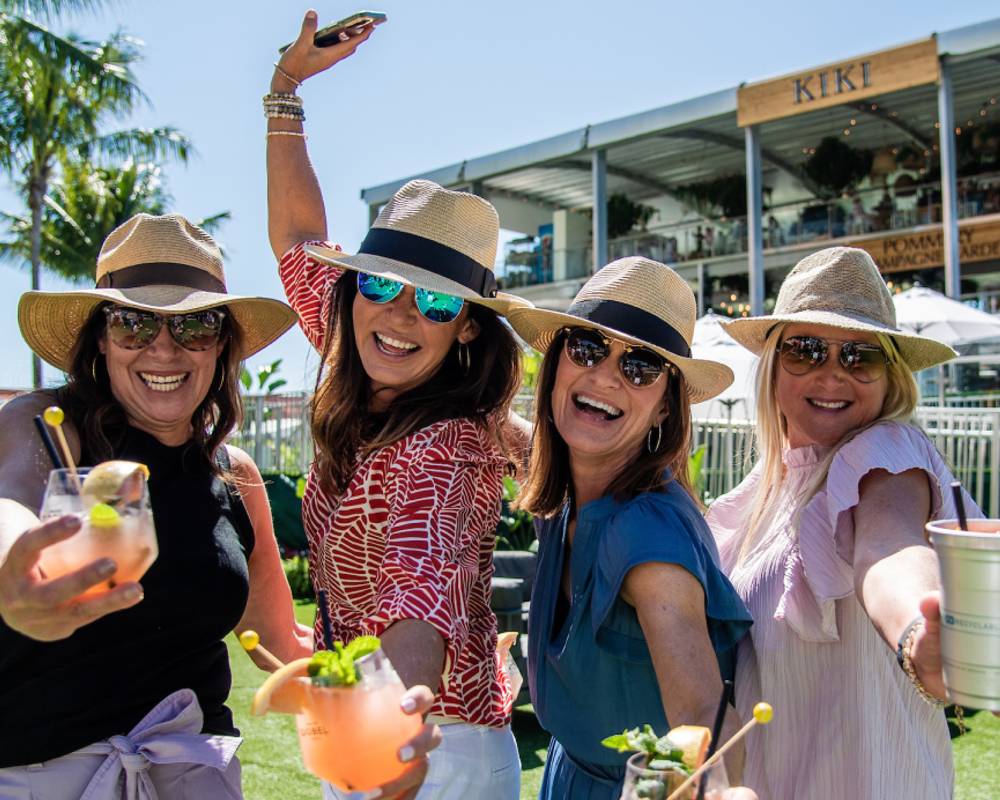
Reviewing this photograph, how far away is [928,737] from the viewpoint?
7.42 ft

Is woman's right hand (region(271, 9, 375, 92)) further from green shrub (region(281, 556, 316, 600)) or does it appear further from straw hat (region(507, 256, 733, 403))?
green shrub (region(281, 556, 316, 600))

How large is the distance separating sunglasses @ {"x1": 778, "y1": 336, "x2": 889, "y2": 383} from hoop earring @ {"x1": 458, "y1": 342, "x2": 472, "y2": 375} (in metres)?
0.84

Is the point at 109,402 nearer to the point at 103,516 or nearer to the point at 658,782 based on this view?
the point at 103,516

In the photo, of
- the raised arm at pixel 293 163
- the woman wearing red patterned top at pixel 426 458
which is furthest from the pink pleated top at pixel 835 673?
the raised arm at pixel 293 163

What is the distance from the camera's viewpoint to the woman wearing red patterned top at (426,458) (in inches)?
80.5

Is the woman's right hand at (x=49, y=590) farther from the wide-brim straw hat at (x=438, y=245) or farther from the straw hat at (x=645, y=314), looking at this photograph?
the straw hat at (x=645, y=314)

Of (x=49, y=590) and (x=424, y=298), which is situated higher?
(x=424, y=298)

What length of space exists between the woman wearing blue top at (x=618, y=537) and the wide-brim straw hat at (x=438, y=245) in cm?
18

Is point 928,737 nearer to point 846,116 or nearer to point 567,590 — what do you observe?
point 567,590

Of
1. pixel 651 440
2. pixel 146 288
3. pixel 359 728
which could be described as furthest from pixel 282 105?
pixel 359 728

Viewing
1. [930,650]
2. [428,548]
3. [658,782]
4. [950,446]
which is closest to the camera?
[658,782]

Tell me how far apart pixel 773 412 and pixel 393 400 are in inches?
40.7

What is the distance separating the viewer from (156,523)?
236 centimetres

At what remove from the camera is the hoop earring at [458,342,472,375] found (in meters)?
Result: 2.62
